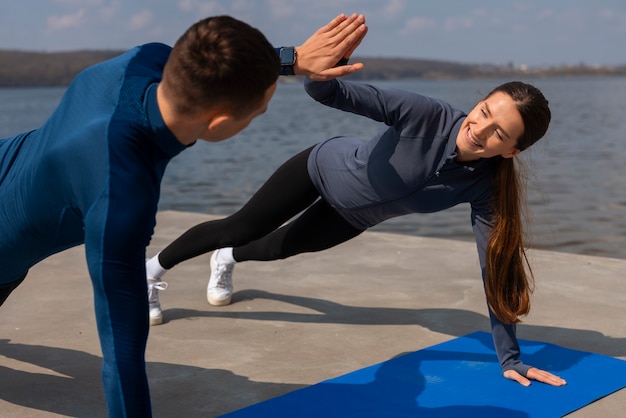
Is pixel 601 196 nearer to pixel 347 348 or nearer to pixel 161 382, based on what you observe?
pixel 347 348

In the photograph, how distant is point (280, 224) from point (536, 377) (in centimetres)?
129

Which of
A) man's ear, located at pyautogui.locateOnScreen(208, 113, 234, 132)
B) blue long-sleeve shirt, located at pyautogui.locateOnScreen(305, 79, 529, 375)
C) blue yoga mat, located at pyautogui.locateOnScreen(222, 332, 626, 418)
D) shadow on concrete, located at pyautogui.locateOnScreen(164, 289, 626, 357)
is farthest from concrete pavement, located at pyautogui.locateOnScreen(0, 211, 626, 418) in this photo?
man's ear, located at pyautogui.locateOnScreen(208, 113, 234, 132)

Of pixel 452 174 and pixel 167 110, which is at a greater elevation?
pixel 167 110

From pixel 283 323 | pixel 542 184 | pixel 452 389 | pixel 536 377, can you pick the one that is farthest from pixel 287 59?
pixel 542 184

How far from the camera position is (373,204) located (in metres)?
3.52

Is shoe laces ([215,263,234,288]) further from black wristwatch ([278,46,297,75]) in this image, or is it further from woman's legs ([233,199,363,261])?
black wristwatch ([278,46,297,75])

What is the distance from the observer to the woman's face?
3.06m

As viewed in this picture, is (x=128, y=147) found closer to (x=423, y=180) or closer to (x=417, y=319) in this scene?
(x=423, y=180)

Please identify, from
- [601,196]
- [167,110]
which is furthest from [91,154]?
[601,196]

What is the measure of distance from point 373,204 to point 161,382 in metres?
1.15

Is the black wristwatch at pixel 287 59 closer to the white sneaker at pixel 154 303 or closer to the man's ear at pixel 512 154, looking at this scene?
the man's ear at pixel 512 154

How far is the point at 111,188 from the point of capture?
197 centimetres

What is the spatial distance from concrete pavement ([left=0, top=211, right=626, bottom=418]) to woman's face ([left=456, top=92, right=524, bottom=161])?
40.0 inches

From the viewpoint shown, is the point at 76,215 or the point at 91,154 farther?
the point at 76,215
